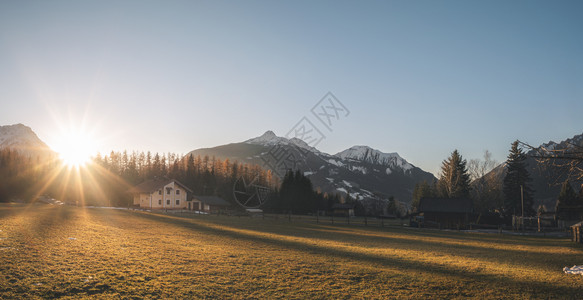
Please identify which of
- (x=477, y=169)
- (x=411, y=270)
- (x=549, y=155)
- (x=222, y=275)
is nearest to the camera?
(x=549, y=155)

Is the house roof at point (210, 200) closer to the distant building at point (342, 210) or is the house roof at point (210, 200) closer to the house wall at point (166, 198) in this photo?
the house wall at point (166, 198)

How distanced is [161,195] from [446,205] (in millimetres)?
68719

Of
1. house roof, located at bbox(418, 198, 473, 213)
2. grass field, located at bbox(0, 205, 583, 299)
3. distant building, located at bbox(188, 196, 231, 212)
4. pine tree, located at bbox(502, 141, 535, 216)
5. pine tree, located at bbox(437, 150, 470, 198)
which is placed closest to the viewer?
grass field, located at bbox(0, 205, 583, 299)

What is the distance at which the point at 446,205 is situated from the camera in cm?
6116

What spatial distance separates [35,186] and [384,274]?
148 metres

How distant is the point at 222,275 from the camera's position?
1301cm

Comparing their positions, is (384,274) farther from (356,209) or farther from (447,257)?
(356,209)

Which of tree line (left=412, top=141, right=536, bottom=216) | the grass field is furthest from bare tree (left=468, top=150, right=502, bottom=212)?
the grass field

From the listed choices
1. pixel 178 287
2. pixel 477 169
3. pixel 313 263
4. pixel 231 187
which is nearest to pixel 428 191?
pixel 477 169

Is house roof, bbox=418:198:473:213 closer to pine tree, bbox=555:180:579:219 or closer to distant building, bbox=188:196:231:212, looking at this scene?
pine tree, bbox=555:180:579:219

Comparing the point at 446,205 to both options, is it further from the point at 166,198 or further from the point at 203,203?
the point at 166,198

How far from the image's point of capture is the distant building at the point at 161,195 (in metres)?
86.4

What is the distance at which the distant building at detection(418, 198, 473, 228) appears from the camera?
5909cm

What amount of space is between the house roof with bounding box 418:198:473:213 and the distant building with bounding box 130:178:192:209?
63.1 meters
